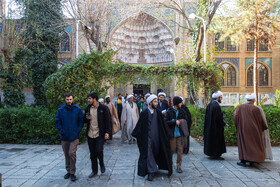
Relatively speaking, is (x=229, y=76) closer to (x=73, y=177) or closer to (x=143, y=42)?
(x=143, y=42)

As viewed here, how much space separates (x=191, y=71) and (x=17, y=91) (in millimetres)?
8078

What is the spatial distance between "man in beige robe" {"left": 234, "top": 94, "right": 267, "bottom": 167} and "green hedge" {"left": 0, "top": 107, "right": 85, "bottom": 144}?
18.2ft

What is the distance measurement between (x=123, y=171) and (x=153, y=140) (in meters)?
1.21

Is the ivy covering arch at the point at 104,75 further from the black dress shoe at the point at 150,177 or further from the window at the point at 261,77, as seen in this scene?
the window at the point at 261,77

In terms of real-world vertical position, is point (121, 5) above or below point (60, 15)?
above

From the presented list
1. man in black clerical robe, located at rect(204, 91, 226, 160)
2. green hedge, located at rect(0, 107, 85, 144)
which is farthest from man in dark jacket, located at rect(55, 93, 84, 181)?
green hedge, located at rect(0, 107, 85, 144)

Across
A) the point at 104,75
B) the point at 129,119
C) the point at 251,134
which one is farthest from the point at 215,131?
the point at 104,75

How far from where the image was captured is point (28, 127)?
29.6 feet

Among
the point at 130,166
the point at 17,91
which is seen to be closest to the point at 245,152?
the point at 130,166

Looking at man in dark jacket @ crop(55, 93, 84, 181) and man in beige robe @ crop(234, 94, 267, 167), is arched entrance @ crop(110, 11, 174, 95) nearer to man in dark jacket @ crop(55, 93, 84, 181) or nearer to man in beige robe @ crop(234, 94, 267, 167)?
man in beige robe @ crop(234, 94, 267, 167)

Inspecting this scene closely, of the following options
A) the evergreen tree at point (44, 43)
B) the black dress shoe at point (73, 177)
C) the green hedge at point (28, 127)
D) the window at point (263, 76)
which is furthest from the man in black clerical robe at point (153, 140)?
the window at point (263, 76)

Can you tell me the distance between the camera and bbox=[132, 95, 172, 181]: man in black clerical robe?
493 cm

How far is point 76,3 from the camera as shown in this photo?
45.8 feet

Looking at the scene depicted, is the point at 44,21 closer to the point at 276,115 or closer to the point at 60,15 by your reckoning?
the point at 60,15
